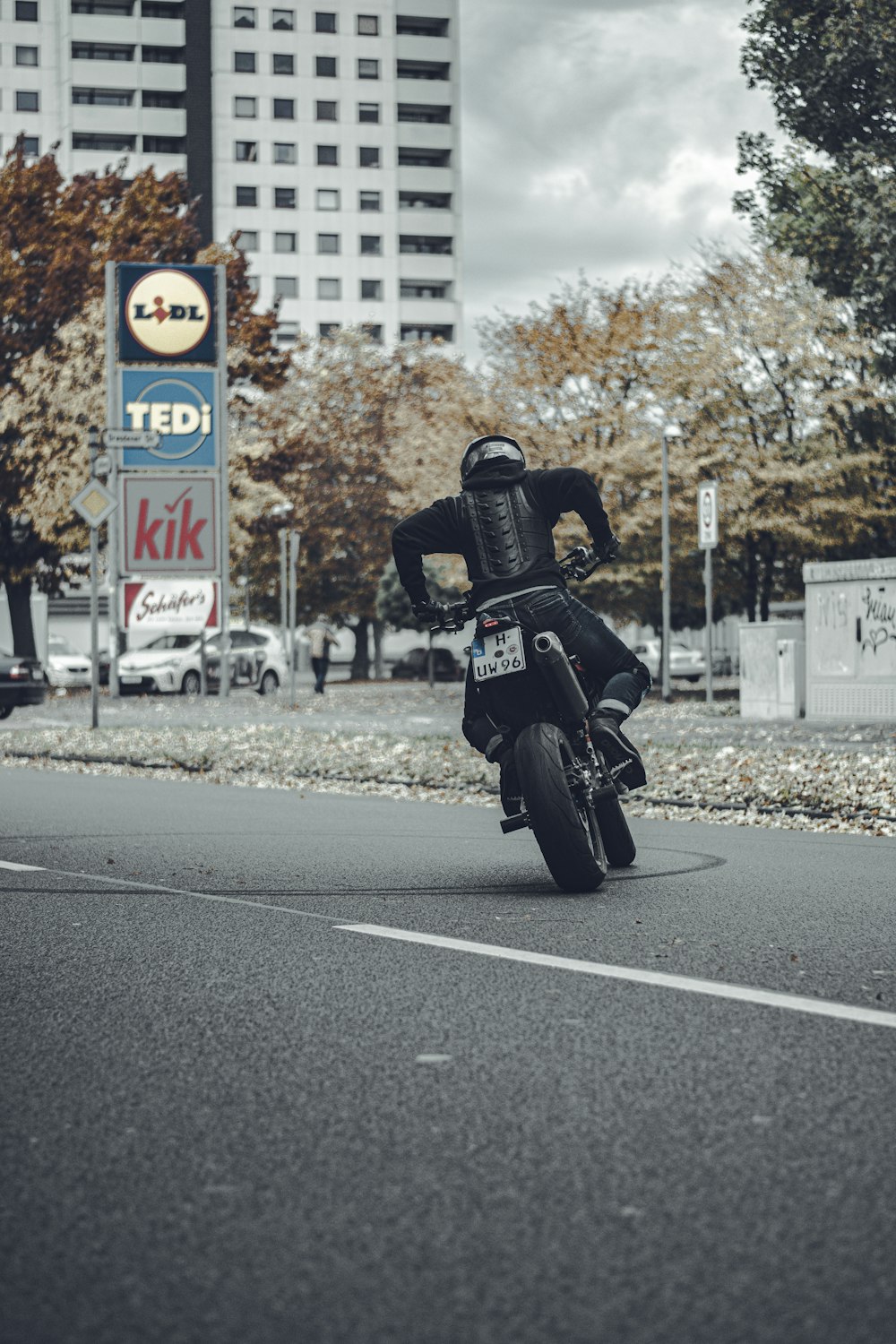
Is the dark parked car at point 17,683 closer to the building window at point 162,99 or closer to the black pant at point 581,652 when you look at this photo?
the black pant at point 581,652

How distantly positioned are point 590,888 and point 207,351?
87.9ft

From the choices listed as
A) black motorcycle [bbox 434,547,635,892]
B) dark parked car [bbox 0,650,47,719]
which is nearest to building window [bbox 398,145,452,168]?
dark parked car [bbox 0,650,47,719]

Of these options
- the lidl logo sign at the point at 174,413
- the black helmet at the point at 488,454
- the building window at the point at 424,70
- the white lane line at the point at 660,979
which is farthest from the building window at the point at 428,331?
the white lane line at the point at 660,979

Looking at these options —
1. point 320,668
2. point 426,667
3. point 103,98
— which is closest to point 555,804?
point 320,668

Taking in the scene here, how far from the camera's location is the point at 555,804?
7.42 metres

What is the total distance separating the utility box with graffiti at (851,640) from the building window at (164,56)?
76.8m

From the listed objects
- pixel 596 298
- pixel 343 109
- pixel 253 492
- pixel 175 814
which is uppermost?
pixel 343 109

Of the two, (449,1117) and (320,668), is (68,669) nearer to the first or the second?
(320,668)

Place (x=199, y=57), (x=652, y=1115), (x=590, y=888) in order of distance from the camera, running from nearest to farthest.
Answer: (x=652, y=1115) < (x=590, y=888) < (x=199, y=57)

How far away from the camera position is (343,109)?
94.7m

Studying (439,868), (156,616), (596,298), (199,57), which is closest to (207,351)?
(156,616)

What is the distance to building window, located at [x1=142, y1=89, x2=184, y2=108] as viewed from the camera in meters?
92.3

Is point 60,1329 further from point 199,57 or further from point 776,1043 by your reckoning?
point 199,57

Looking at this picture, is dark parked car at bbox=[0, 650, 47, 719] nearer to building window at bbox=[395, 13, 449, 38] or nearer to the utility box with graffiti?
the utility box with graffiti
